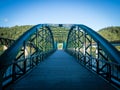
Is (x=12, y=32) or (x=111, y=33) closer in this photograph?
(x=111, y=33)

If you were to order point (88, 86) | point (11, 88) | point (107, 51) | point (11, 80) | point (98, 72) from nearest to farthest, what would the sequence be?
1. point (11, 88)
2. point (88, 86)
3. point (11, 80)
4. point (107, 51)
5. point (98, 72)

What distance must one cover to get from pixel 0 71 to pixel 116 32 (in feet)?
258

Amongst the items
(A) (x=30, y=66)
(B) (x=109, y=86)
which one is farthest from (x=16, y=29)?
(B) (x=109, y=86)

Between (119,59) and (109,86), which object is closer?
(109,86)

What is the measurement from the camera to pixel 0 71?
14.9ft

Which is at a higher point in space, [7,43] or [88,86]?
[7,43]

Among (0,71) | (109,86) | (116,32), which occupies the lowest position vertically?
(109,86)

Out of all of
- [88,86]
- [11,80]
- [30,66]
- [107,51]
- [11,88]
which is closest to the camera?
[11,88]

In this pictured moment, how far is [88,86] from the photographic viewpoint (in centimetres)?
577

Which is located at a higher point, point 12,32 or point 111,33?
point 12,32

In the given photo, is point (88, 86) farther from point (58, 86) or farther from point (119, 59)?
point (119, 59)

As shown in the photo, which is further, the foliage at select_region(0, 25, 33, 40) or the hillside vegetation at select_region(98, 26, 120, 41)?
the foliage at select_region(0, 25, 33, 40)

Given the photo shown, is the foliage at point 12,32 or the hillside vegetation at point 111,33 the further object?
the foliage at point 12,32

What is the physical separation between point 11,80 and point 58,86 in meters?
1.70
